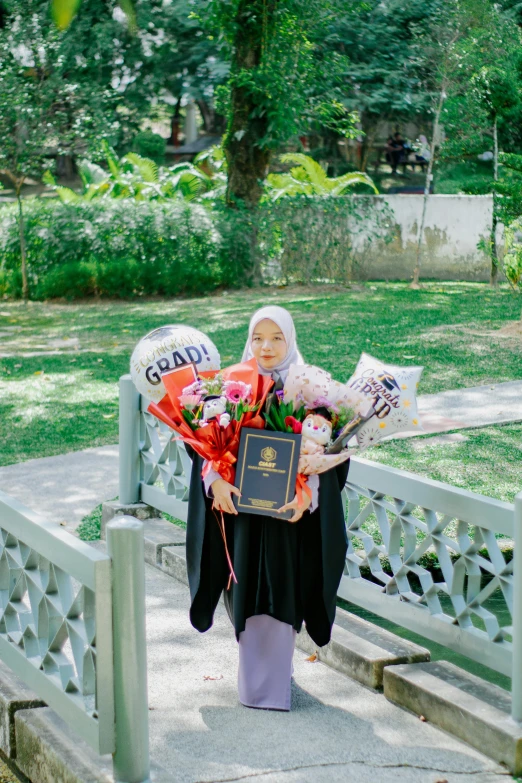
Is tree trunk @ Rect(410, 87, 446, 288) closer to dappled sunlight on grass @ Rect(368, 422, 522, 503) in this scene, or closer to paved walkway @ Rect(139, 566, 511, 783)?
dappled sunlight on grass @ Rect(368, 422, 522, 503)

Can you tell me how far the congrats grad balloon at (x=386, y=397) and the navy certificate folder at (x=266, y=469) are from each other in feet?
1.19

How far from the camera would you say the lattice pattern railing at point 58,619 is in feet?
10.0

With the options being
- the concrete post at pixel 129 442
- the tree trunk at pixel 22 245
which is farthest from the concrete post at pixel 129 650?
the tree trunk at pixel 22 245

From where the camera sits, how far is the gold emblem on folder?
358cm

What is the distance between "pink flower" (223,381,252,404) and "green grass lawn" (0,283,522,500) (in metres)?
3.59

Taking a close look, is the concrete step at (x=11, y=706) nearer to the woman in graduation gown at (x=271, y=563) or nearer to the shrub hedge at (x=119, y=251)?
the woman in graduation gown at (x=271, y=563)

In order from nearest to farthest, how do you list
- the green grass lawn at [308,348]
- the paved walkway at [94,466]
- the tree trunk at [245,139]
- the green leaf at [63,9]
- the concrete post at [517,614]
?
the green leaf at [63,9], the concrete post at [517,614], the paved walkway at [94,466], the green grass lawn at [308,348], the tree trunk at [245,139]

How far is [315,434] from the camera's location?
357cm

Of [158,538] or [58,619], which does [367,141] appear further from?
[58,619]

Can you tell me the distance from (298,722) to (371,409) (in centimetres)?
120

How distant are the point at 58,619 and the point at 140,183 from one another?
18.4 m

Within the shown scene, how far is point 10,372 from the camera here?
11.6 m

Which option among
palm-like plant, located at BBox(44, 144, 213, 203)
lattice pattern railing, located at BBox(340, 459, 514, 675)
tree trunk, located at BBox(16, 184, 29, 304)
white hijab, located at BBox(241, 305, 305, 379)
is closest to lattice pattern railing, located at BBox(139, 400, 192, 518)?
lattice pattern railing, located at BBox(340, 459, 514, 675)

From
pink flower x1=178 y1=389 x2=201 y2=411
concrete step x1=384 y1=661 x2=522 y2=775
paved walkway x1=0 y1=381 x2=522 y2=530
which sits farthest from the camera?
paved walkway x1=0 y1=381 x2=522 y2=530
